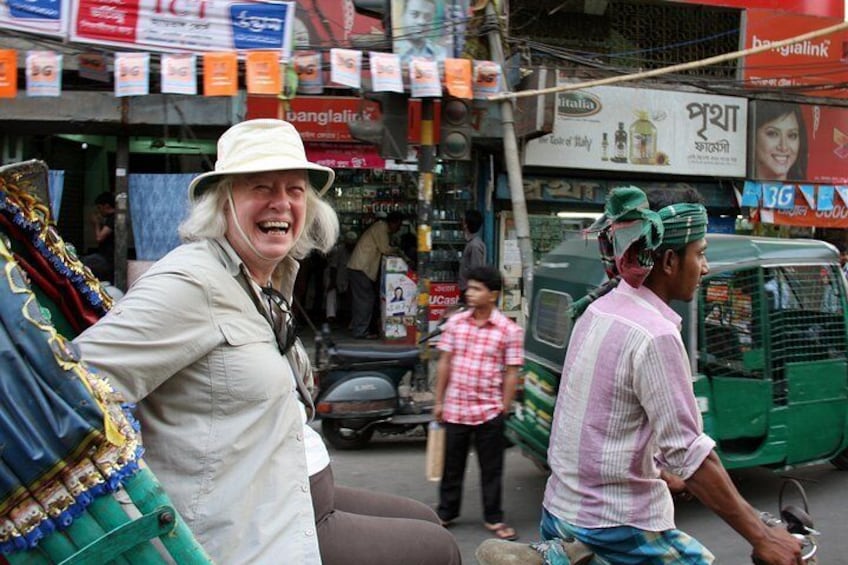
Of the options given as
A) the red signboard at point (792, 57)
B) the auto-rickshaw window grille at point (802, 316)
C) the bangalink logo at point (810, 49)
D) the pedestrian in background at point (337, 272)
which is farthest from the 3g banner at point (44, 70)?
the bangalink logo at point (810, 49)

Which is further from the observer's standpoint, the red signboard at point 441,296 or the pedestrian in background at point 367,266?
the pedestrian in background at point 367,266

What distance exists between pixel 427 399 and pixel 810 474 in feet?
10.2

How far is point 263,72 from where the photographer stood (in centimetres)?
805

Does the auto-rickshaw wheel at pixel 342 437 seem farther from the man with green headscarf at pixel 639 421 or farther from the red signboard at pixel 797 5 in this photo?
the red signboard at pixel 797 5

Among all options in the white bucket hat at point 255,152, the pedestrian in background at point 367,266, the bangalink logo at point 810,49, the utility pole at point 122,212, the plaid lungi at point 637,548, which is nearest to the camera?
the white bucket hat at point 255,152

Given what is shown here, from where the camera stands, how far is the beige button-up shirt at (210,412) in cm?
143

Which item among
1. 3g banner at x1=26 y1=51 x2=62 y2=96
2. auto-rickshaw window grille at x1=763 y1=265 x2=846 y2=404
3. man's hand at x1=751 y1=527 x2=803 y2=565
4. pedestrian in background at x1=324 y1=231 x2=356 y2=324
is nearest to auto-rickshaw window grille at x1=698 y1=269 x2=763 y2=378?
auto-rickshaw window grille at x1=763 y1=265 x2=846 y2=404

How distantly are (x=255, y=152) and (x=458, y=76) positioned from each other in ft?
22.4

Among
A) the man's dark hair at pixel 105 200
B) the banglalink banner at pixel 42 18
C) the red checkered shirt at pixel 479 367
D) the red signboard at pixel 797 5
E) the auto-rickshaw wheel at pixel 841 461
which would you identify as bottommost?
the auto-rickshaw wheel at pixel 841 461

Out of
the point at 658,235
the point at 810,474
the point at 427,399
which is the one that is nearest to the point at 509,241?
the point at 427,399

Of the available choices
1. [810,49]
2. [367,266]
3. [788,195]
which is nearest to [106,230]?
[367,266]

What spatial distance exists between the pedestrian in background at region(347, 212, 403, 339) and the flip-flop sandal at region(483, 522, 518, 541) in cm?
661

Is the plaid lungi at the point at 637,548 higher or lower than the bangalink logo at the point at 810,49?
lower

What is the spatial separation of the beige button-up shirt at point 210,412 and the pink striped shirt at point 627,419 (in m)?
0.77
